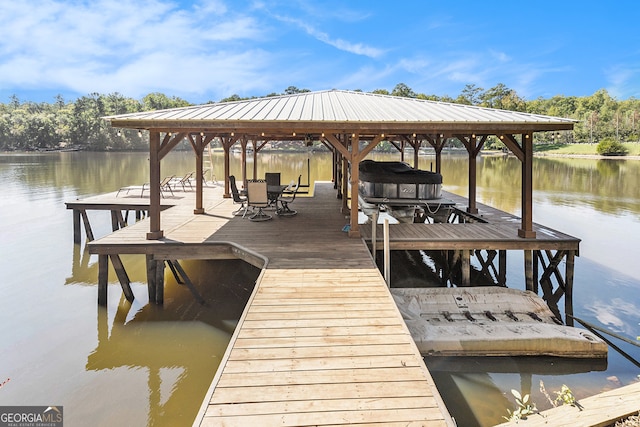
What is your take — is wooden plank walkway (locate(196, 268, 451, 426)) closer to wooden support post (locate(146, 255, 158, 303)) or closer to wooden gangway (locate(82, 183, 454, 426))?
wooden gangway (locate(82, 183, 454, 426))

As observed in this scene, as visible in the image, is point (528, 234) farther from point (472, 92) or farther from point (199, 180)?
point (472, 92)

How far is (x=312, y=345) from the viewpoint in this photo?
3.55m

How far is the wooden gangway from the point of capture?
105 inches

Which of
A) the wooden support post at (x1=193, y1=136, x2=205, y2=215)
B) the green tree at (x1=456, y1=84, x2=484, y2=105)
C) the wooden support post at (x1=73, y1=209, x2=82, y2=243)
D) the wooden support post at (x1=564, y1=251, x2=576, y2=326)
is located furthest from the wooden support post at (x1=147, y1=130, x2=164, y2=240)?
the green tree at (x1=456, y1=84, x2=484, y2=105)

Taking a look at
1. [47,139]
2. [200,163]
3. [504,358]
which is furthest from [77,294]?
[47,139]

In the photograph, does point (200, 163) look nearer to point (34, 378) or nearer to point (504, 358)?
point (34, 378)

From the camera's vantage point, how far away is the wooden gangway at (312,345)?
2.67m

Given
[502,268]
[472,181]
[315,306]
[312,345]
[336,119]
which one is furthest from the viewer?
[472,181]

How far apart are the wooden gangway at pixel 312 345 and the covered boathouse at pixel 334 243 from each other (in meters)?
0.01

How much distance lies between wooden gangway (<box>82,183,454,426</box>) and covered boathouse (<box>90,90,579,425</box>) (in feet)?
0.04

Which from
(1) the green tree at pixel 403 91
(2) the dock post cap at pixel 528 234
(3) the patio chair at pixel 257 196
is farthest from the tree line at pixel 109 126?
(2) the dock post cap at pixel 528 234

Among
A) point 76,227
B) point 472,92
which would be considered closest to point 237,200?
point 76,227

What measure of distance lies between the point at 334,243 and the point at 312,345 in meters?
3.55

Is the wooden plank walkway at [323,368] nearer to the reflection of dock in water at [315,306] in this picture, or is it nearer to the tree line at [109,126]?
the reflection of dock in water at [315,306]
